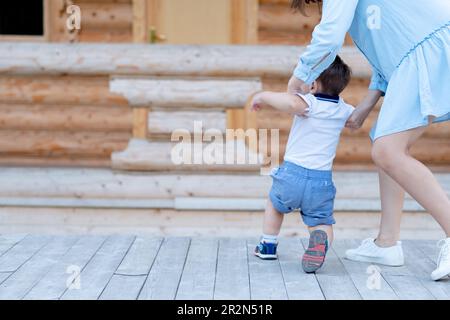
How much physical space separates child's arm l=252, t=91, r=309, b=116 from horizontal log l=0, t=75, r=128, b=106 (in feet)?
9.75

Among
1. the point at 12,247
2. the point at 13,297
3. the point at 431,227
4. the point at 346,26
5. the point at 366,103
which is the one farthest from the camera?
the point at 431,227

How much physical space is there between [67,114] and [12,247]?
9.32ft

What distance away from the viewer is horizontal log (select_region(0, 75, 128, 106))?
668 cm

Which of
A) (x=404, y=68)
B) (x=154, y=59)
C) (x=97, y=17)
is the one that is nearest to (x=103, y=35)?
(x=97, y=17)

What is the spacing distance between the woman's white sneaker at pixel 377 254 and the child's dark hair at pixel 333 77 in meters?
0.78

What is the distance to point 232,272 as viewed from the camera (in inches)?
149

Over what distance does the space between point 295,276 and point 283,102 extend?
0.77 metres

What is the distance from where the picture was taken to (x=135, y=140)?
6543mm

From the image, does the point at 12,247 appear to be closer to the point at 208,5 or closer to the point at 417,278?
the point at 417,278

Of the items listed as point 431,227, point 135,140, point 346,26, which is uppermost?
point 346,26

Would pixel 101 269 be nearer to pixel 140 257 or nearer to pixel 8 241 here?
pixel 140 257

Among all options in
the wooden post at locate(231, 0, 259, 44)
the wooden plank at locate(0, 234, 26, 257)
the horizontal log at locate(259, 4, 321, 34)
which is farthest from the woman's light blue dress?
the horizontal log at locate(259, 4, 321, 34)

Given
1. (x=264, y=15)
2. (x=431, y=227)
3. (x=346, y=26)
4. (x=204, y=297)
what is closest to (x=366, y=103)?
(x=346, y=26)

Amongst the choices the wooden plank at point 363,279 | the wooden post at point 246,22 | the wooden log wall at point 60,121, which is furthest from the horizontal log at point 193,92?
the wooden plank at point 363,279
